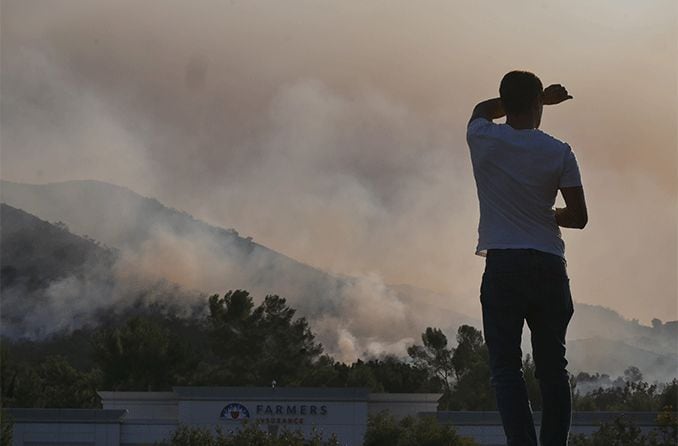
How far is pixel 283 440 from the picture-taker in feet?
250

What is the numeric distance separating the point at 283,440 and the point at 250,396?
27.0 m

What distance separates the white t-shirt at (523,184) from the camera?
25.8 ft

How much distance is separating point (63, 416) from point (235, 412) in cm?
1257

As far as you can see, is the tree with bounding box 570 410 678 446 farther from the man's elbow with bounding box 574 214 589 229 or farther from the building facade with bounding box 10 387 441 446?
the man's elbow with bounding box 574 214 589 229

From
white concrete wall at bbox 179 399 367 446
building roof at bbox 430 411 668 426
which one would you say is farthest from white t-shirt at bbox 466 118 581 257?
white concrete wall at bbox 179 399 367 446

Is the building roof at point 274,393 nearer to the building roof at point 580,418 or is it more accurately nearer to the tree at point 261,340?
the building roof at point 580,418

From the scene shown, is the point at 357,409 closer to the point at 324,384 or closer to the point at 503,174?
the point at 324,384

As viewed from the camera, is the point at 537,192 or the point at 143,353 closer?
the point at 537,192

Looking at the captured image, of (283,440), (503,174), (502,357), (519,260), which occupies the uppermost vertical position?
(283,440)

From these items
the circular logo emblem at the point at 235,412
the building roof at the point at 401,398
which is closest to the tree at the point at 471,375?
the building roof at the point at 401,398

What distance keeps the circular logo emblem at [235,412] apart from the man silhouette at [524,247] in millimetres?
95294

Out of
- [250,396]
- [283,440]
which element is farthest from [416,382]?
[283,440]

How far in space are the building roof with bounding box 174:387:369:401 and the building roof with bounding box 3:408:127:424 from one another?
678 cm

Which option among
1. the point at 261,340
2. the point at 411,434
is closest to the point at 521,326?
the point at 411,434
